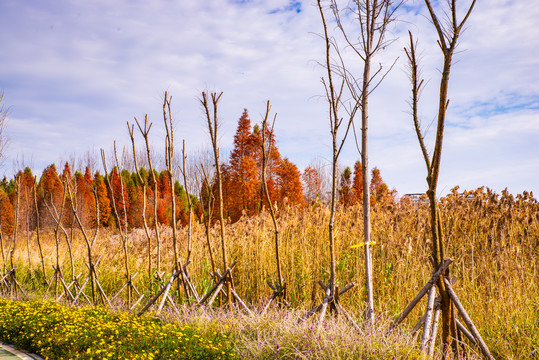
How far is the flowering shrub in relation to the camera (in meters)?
3.81

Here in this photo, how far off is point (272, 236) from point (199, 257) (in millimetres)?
1577

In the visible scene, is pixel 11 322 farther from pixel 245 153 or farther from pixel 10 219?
pixel 10 219

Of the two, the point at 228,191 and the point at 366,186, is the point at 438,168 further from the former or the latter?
the point at 228,191

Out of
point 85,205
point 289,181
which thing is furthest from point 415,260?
point 85,205

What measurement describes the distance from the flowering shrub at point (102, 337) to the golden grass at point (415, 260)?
1.29 meters

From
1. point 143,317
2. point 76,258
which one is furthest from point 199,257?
point 76,258

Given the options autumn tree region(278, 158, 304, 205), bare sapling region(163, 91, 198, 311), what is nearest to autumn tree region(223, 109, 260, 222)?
autumn tree region(278, 158, 304, 205)

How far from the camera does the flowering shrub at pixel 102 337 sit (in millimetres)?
3811

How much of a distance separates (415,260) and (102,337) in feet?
12.2

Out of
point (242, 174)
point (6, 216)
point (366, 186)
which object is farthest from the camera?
point (6, 216)

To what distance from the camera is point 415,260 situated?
5.11 m

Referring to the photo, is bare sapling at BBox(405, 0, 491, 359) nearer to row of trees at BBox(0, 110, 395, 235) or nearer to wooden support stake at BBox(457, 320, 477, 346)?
wooden support stake at BBox(457, 320, 477, 346)

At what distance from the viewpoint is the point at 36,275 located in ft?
31.5

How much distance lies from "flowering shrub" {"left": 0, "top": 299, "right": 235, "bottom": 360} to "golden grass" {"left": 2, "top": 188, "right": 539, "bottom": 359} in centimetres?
129
